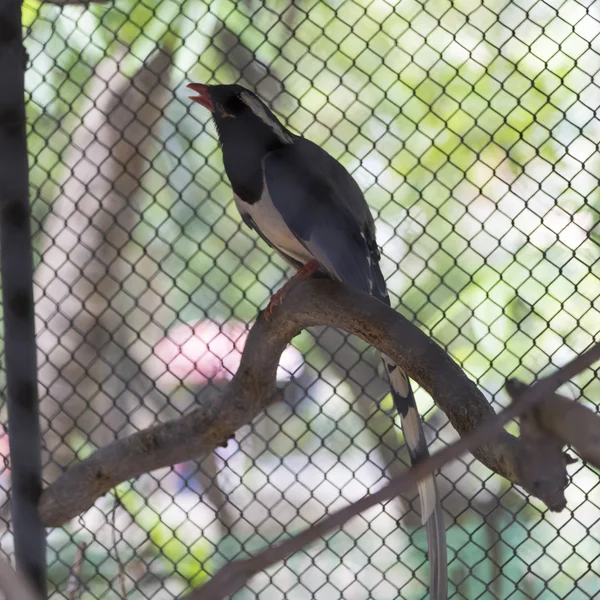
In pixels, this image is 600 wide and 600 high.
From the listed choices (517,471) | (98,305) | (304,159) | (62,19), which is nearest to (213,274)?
(98,305)

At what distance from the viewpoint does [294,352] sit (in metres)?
2.87

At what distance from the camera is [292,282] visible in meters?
1.39

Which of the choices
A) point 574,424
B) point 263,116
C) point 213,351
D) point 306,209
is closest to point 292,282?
point 306,209

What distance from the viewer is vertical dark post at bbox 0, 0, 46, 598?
1476 mm

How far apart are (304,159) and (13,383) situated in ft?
2.24

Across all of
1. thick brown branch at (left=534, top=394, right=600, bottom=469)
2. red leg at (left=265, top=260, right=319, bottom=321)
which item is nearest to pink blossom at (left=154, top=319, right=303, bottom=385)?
red leg at (left=265, top=260, right=319, bottom=321)

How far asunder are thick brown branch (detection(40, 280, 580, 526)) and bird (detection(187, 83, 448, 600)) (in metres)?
0.08

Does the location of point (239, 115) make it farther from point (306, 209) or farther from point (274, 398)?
point (274, 398)

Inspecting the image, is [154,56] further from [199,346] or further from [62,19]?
[199,346]

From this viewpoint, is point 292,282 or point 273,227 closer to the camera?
point 292,282

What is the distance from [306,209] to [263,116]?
0.26 meters

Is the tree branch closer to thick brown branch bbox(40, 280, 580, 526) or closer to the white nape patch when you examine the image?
thick brown branch bbox(40, 280, 580, 526)

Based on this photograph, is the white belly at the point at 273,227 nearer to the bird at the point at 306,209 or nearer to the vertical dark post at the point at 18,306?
the bird at the point at 306,209

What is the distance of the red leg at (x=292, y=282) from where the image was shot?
1327 mm
